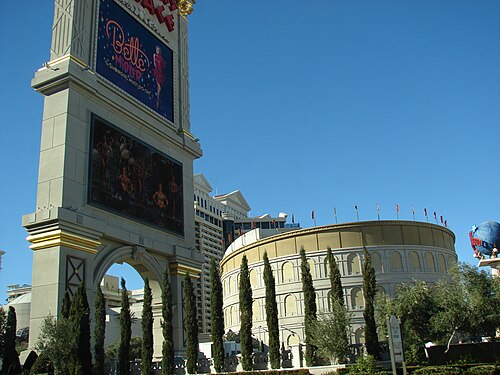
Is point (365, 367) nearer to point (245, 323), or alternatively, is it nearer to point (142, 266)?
point (245, 323)

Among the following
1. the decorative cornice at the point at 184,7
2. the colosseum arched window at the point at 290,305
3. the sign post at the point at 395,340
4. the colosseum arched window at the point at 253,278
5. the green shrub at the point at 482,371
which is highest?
the decorative cornice at the point at 184,7

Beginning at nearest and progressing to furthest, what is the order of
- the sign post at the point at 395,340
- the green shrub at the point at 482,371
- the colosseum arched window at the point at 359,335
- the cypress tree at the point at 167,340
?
the sign post at the point at 395,340
the green shrub at the point at 482,371
the cypress tree at the point at 167,340
the colosseum arched window at the point at 359,335

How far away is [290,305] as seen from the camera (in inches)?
2753

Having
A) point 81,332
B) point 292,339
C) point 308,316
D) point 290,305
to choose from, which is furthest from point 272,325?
point 290,305

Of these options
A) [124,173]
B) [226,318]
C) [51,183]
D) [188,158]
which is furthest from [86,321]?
[226,318]

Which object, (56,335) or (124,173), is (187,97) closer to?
(124,173)

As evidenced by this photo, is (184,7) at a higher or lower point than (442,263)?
higher

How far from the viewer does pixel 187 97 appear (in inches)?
1908

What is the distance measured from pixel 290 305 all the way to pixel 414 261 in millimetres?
17252

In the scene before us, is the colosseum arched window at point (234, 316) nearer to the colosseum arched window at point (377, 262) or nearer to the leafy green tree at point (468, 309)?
the colosseum arched window at point (377, 262)

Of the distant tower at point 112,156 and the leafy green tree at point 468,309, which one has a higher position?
the distant tower at point 112,156

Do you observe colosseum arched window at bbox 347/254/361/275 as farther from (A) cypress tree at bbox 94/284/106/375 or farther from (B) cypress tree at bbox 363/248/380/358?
(A) cypress tree at bbox 94/284/106/375

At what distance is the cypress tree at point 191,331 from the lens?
3575 cm

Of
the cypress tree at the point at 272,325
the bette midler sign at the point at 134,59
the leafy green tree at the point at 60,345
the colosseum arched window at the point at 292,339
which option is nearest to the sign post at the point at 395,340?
the leafy green tree at the point at 60,345
